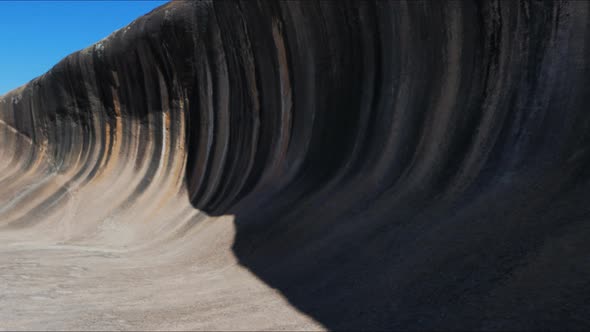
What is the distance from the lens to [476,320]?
1.50m

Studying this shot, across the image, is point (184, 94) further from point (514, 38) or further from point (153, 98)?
point (514, 38)

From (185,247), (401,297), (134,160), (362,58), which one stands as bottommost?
(401,297)

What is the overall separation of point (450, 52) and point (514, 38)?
15.1 inches

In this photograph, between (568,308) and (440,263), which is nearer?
(568,308)

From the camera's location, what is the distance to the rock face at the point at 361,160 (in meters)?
1.76

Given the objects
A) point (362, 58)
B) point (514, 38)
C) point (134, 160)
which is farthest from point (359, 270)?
point (134, 160)

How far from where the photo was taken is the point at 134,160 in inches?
223

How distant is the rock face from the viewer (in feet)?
5.76

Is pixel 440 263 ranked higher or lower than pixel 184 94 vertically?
lower

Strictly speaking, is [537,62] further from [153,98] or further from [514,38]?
[153,98]

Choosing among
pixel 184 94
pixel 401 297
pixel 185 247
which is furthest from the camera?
pixel 184 94

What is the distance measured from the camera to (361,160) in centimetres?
307

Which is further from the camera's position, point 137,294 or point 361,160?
point 361,160

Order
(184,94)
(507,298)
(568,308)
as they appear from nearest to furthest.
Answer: (568,308) → (507,298) → (184,94)
